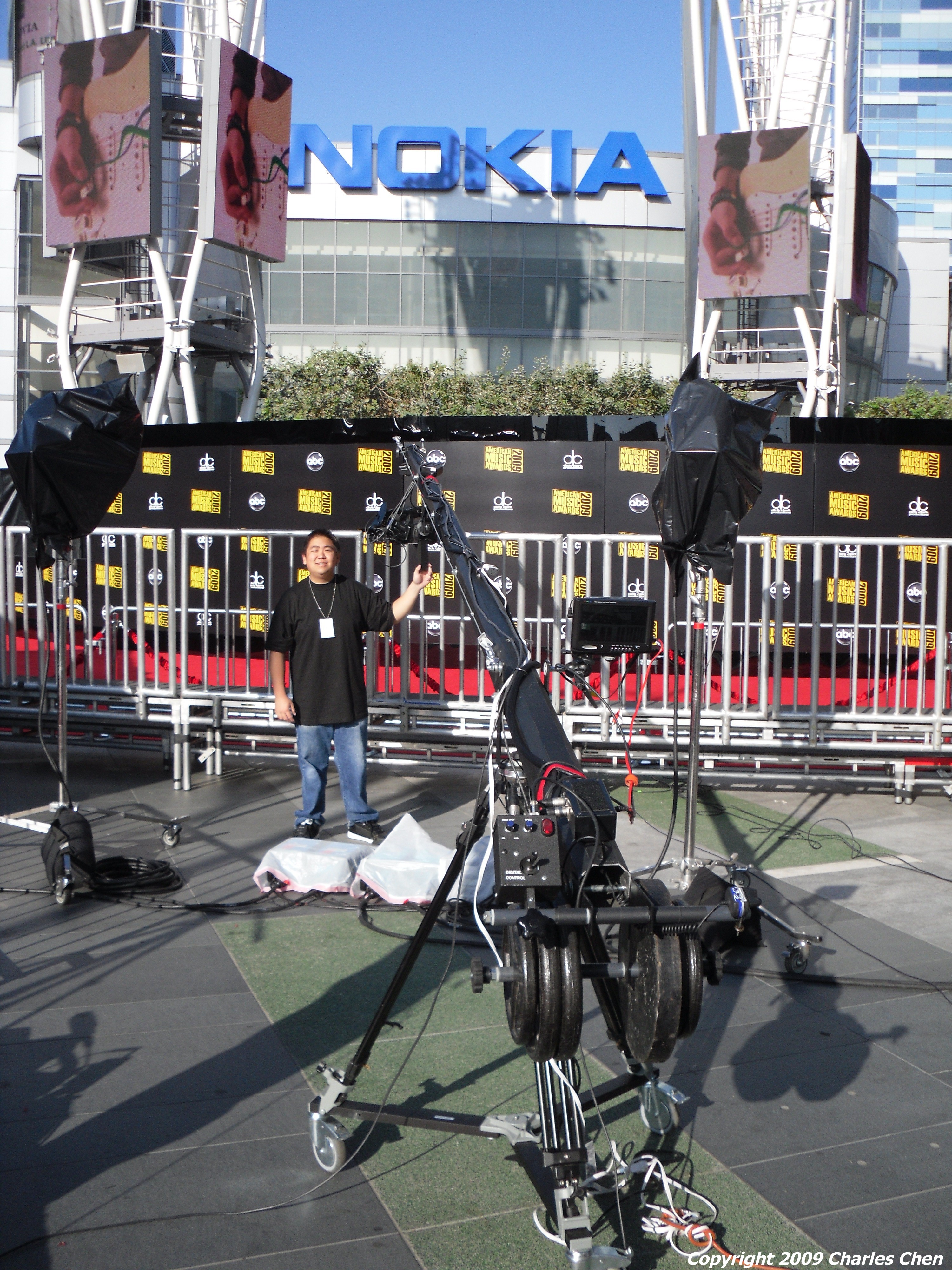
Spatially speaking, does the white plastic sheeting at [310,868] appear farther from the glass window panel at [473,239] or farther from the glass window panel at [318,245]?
the glass window panel at [473,239]

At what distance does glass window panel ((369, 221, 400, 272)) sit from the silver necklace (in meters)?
41.1

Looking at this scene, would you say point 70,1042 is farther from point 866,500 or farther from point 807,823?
point 866,500

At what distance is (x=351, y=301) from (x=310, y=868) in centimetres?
4161

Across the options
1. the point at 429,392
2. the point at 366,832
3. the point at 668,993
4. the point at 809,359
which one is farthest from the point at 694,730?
the point at 429,392

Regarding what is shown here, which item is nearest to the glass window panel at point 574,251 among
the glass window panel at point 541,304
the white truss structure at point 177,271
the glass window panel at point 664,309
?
the glass window panel at point 541,304

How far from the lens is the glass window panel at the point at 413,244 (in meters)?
45.6

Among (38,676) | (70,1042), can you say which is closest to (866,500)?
(38,676)

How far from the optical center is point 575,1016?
2674 mm

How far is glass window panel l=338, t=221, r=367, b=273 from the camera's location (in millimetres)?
45625

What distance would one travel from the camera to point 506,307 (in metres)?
45.3

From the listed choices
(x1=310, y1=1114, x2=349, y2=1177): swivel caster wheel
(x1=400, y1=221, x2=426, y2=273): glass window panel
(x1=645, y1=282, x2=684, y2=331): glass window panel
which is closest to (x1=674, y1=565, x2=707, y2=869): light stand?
(x1=310, y1=1114, x2=349, y2=1177): swivel caster wheel

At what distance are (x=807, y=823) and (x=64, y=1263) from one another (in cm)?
632

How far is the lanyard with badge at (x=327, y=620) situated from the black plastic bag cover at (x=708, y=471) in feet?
7.65

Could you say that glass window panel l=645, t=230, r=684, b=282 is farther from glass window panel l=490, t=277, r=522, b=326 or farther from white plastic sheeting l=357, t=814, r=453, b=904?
white plastic sheeting l=357, t=814, r=453, b=904
